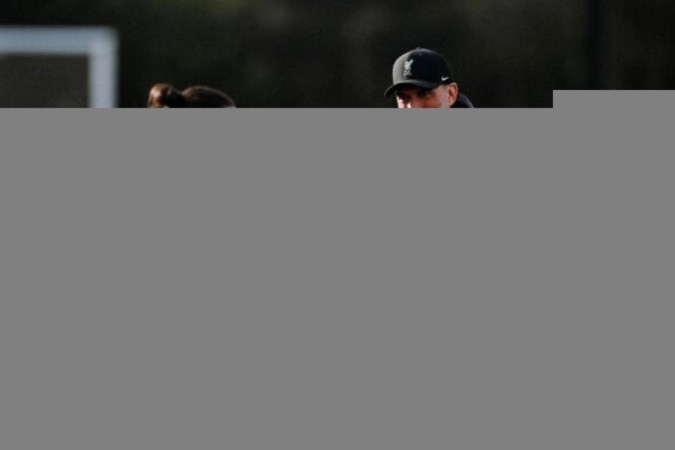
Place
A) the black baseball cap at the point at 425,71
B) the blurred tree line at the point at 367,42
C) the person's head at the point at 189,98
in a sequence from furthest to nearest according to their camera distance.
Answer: the blurred tree line at the point at 367,42, the person's head at the point at 189,98, the black baseball cap at the point at 425,71

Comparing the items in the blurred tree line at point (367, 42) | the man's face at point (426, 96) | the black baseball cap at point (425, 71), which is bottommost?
the man's face at point (426, 96)

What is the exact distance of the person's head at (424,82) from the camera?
5.33 m

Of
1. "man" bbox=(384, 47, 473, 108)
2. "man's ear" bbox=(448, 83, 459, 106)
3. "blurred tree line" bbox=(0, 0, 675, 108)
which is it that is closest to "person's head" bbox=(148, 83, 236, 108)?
"man" bbox=(384, 47, 473, 108)

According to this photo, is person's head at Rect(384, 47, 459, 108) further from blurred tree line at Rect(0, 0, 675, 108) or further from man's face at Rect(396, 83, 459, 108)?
blurred tree line at Rect(0, 0, 675, 108)

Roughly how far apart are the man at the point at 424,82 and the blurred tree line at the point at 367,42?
3.89m

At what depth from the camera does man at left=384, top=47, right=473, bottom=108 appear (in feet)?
17.5

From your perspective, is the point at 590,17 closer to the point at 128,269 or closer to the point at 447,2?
the point at 447,2

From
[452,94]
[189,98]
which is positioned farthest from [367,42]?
[452,94]

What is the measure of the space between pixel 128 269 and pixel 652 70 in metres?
6.40

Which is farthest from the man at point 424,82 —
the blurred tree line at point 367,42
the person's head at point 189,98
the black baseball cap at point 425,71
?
the blurred tree line at point 367,42

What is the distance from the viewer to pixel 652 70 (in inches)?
371

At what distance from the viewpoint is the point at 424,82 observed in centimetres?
532

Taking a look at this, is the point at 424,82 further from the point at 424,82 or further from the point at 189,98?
the point at 189,98

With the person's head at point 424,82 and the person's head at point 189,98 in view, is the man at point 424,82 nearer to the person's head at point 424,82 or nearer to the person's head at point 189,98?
the person's head at point 424,82
